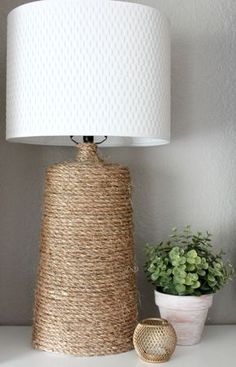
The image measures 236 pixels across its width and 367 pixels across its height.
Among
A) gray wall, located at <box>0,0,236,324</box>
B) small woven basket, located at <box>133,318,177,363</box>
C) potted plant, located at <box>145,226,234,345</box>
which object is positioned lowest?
small woven basket, located at <box>133,318,177,363</box>

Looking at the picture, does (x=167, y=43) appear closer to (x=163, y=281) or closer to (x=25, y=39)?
(x=25, y=39)

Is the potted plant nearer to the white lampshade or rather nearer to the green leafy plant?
the green leafy plant

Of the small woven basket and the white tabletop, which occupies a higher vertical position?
the small woven basket

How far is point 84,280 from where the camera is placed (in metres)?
1.22

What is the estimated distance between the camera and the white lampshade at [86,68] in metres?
1.13

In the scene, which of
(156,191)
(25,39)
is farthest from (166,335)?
(25,39)

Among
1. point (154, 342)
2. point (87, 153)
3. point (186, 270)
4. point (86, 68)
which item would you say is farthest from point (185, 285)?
point (86, 68)

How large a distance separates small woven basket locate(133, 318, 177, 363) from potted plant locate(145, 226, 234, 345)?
0.10 m

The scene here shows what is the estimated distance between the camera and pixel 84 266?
1225 mm

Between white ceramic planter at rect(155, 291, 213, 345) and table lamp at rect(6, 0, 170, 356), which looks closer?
table lamp at rect(6, 0, 170, 356)

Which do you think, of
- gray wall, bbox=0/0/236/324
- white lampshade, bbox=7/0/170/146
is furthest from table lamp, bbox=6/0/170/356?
gray wall, bbox=0/0/236/324

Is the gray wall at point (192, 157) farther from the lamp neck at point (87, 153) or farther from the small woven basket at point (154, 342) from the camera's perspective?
the small woven basket at point (154, 342)

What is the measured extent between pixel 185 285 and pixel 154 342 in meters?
0.16

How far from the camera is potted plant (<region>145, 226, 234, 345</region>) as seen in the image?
4.18ft
